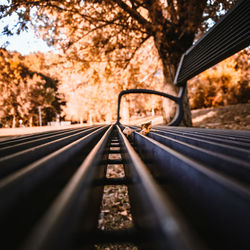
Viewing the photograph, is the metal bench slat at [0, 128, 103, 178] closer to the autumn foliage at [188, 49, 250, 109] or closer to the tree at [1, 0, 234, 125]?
the tree at [1, 0, 234, 125]

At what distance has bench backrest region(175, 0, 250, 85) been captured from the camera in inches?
49.1

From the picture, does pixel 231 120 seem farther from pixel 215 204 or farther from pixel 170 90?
pixel 215 204

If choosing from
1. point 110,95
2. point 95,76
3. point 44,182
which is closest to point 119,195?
point 44,182

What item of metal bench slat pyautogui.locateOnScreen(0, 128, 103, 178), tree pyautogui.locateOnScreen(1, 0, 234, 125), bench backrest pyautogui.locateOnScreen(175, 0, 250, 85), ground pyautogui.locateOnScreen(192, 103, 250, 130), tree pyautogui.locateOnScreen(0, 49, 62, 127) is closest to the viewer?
metal bench slat pyautogui.locateOnScreen(0, 128, 103, 178)

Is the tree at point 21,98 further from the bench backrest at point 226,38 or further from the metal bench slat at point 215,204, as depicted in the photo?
the metal bench slat at point 215,204

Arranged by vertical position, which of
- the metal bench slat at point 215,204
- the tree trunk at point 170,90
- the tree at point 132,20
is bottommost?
the metal bench slat at point 215,204

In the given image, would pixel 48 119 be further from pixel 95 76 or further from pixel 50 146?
pixel 50 146

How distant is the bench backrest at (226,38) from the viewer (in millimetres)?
1247

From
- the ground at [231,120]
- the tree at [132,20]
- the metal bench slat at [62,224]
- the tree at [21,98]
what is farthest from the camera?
the tree at [21,98]

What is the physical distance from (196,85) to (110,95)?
6815 millimetres

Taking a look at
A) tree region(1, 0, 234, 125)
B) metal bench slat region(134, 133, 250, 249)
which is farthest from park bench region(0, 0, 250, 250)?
Answer: tree region(1, 0, 234, 125)

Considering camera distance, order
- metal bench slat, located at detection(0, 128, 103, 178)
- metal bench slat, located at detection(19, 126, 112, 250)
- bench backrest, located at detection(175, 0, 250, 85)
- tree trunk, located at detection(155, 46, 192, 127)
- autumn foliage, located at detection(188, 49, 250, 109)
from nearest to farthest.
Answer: metal bench slat, located at detection(19, 126, 112, 250)
metal bench slat, located at detection(0, 128, 103, 178)
bench backrest, located at detection(175, 0, 250, 85)
tree trunk, located at detection(155, 46, 192, 127)
autumn foliage, located at detection(188, 49, 250, 109)

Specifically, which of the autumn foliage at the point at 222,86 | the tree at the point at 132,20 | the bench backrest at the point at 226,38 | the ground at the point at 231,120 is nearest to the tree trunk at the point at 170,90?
the tree at the point at 132,20

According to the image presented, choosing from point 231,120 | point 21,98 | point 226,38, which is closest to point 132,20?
point 226,38
